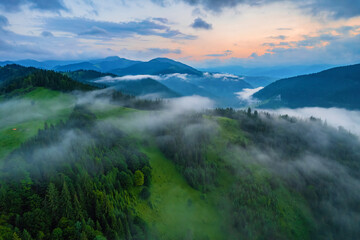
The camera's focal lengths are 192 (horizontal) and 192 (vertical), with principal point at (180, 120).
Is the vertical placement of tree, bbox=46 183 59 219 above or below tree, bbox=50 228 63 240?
above

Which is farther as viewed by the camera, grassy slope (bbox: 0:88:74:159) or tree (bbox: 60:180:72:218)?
grassy slope (bbox: 0:88:74:159)

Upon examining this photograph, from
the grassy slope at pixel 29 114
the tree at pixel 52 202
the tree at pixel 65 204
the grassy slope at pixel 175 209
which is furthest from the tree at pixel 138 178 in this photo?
the grassy slope at pixel 29 114

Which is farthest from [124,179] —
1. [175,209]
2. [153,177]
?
[175,209]

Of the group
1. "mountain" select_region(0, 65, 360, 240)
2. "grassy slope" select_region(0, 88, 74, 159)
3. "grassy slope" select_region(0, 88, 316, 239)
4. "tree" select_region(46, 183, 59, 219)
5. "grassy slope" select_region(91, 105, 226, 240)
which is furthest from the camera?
"grassy slope" select_region(0, 88, 74, 159)

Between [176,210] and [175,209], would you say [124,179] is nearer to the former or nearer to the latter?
[175,209]

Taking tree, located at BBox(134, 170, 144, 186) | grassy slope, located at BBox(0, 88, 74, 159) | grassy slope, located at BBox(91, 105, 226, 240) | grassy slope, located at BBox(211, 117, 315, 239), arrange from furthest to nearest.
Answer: grassy slope, located at BBox(211, 117, 315, 239) < grassy slope, located at BBox(0, 88, 74, 159) < tree, located at BBox(134, 170, 144, 186) < grassy slope, located at BBox(91, 105, 226, 240)

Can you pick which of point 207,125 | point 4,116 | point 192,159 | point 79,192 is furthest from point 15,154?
point 207,125

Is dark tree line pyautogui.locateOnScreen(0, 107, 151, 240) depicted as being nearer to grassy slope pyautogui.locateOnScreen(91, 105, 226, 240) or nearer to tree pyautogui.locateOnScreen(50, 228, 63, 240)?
tree pyautogui.locateOnScreen(50, 228, 63, 240)

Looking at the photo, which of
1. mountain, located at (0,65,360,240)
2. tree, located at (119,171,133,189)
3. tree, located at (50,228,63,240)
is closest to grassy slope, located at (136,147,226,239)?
mountain, located at (0,65,360,240)

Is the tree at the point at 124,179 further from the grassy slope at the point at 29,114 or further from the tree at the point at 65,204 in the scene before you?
the grassy slope at the point at 29,114
